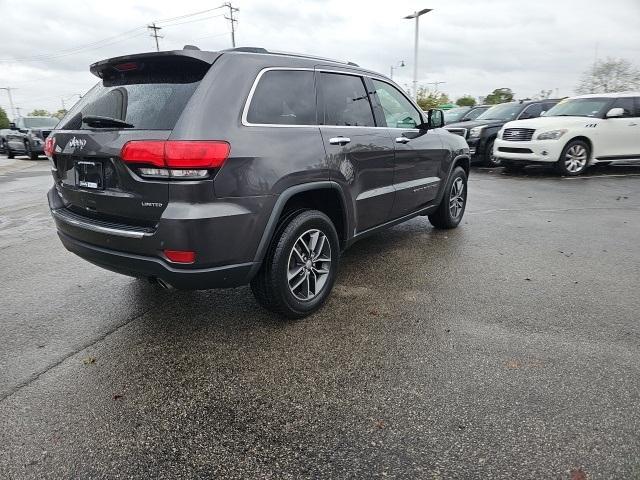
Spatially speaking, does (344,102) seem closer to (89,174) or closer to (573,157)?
(89,174)

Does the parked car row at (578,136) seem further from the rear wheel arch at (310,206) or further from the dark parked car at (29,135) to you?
the dark parked car at (29,135)

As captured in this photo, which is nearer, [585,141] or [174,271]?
[174,271]

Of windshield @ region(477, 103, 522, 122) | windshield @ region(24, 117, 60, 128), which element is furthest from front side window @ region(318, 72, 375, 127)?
windshield @ region(24, 117, 60, 128)

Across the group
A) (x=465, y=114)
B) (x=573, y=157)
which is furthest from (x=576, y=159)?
(x=465, y=114)

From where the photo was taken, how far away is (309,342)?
302 centimetres

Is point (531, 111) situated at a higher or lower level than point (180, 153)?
higher

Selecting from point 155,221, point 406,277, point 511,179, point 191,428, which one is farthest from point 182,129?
point 511,179

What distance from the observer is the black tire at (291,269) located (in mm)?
3018

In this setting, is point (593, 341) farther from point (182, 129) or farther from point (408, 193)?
point (182, 129)

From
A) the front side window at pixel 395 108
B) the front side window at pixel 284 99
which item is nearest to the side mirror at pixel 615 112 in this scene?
the front side window at pixel 395 108

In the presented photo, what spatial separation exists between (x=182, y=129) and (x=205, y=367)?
141 centimetres

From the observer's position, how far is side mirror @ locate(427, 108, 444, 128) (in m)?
4.87

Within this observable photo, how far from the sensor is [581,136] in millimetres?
10008

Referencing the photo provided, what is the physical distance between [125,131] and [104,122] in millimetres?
252
